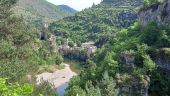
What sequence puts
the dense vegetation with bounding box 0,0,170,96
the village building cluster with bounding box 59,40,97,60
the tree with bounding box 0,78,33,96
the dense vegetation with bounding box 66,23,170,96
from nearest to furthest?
the tree with bounding box 0,78,33,96 < the dense vegetation with bounding box 0,0,170,96 < the dense vegetation with bounding box 66,23,170,96 < the village building cluster with bounding box 59,40,97,60

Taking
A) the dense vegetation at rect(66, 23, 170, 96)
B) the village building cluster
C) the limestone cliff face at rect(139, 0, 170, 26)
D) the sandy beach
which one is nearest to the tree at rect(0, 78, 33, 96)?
the dense vegetation at rect(66, 23, 170, 96)

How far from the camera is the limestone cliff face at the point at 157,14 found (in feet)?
187

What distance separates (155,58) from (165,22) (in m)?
9.49

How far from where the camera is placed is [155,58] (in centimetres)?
4866

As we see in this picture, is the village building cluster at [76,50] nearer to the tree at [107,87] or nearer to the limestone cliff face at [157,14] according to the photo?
the limestone cliff face at [157,14]

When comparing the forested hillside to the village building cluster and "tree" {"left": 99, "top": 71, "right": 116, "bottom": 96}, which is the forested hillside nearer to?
"tree" {"left": 99, "top": 71, "right": 116, "bottom": 96}

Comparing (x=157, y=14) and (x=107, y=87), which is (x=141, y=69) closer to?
(x=107, y=87)

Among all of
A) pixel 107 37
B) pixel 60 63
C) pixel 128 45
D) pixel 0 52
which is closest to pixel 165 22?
pixel 128 45

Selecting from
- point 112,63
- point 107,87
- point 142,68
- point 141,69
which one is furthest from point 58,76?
point 107,87

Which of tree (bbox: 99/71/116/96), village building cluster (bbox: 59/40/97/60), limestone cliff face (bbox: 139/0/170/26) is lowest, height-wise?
village building cluster (bbox: 59/40/97/60)

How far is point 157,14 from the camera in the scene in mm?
59906

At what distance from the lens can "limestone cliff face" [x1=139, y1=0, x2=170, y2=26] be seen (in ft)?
187

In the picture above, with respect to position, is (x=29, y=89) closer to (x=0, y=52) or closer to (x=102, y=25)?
(x=0, y=52)

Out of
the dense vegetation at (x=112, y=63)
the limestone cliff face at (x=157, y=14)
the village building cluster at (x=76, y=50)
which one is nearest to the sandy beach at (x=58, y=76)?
the village building cluster at (x=76, y=50)
